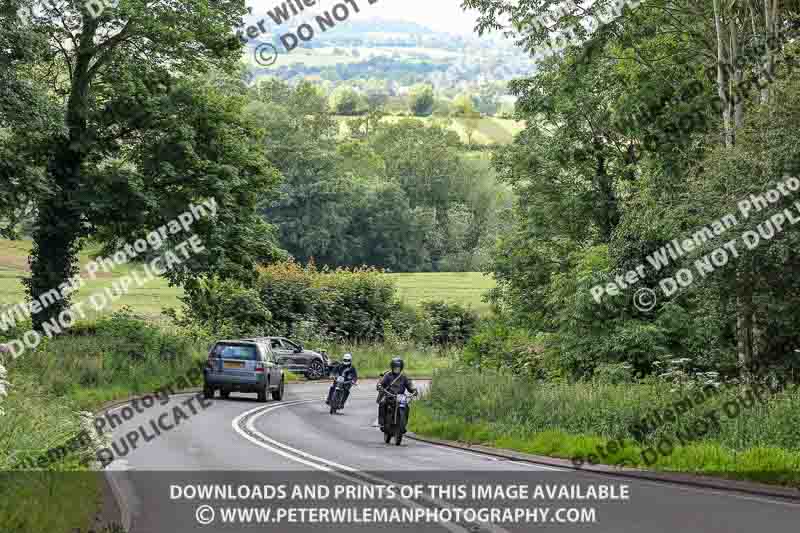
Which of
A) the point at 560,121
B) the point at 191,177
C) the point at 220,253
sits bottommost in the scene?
the point at 220,253

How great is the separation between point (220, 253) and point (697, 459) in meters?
25.2

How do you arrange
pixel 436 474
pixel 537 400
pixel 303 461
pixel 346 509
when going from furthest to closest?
pixel 537 400
pixel 303 461
pixel 436 474
pixel 346 509

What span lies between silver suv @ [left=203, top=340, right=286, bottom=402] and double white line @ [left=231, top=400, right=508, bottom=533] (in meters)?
4.11

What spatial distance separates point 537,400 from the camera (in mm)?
22719

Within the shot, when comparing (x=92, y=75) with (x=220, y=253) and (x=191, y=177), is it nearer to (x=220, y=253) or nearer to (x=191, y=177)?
(x=191, y=177)

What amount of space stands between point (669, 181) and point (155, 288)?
53517 millimetres

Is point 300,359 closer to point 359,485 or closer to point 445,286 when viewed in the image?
point 359,485

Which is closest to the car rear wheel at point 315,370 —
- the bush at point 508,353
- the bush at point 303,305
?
the bush at point 303,305

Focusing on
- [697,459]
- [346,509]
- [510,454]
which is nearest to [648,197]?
[510,454]

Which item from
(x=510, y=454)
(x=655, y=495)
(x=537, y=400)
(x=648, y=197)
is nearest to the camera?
(x=655, y=495)

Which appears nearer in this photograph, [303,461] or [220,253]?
[303,461]

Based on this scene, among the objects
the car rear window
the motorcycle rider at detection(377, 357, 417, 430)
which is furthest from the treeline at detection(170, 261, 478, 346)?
the motorcycle rider at detection(377, 357, 417, 430)

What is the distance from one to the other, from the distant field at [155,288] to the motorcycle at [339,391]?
18872 mm

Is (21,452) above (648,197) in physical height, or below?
below
